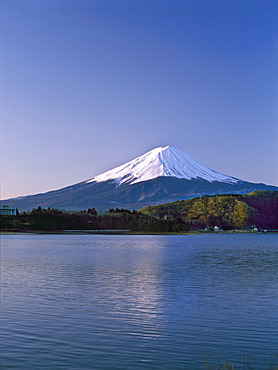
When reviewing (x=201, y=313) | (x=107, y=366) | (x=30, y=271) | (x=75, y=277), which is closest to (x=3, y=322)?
(x=107, y=366)

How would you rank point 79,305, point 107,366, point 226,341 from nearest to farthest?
point 107,366
point 226,341
point 79,305

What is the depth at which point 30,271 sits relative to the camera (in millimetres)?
46000

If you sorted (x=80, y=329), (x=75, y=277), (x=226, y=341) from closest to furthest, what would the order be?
(x=226, y=341) < (x=80, y=329) < (x=75, y=277)

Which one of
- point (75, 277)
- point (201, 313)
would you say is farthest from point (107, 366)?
point (75, 277)

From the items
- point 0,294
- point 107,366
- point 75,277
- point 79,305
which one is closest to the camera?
point 107,366

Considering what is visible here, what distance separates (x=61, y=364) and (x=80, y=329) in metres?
5.05

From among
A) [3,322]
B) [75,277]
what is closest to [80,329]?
[3,322]

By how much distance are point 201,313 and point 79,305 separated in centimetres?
698

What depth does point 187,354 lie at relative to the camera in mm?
17000

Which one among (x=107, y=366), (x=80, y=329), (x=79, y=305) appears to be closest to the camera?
(x=107, y=366)

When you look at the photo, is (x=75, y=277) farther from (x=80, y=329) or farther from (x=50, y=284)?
(x=80, y=329)

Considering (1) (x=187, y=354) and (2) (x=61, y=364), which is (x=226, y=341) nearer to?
(1) (x=187, y=354)

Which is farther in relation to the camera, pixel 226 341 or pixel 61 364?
pixel 226 341

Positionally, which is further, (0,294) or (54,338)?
(0,294)
